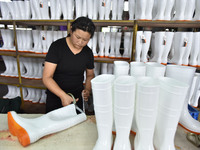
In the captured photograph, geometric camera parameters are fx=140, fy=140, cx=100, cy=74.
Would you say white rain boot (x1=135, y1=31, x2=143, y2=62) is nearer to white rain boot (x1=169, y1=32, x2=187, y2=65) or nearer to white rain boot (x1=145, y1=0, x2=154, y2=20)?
white rain boot (x1=145, y1=0, x2=154, y2=20)

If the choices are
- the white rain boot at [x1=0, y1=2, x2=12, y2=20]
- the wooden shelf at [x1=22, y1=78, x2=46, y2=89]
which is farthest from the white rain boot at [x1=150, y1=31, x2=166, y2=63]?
the white rain boot at [x1=0, y1=2, x2=12, y2=20]

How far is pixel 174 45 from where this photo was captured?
5.75 feet

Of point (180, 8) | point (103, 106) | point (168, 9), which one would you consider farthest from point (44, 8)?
point (103, 106)

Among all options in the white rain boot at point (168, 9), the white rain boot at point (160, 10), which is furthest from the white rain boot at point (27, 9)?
the white rain boot at point (168, 9)

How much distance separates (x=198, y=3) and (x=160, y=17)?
43 centimetres

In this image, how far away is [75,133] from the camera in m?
0.78

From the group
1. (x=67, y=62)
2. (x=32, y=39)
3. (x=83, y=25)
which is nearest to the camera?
(x=83, y=25)

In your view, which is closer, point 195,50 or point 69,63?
point 69,63

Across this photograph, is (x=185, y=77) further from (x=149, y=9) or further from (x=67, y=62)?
(x=149, y=9)

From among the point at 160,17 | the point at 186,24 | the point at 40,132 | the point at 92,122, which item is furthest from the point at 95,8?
the point at 40,132

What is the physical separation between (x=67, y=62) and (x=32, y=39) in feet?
4.93

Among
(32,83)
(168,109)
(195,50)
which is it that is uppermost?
(195,50)

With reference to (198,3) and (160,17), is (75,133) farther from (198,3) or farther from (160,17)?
(198,3)

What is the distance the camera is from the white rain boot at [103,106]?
0.52m
